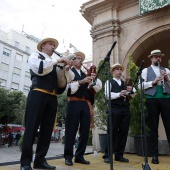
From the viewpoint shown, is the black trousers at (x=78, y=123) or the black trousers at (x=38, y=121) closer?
the black trousers at (x=38, y=121)

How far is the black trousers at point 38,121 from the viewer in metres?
2.70

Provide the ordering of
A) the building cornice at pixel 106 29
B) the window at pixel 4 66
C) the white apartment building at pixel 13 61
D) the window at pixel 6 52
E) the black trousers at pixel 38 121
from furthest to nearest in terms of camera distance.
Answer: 1. the window at pixel 6 52
2. the white apartment building at pixel 13 61
3. the window at pixel 4 66
4. the building cornice at pixel 106 29
5. the black trousers at pixel 38 121

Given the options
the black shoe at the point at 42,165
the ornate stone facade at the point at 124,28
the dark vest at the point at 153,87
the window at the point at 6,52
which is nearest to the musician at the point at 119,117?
the dark vest at the point at 153,87

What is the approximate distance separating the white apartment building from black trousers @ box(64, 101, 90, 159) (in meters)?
31.8

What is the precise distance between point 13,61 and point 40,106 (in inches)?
1392

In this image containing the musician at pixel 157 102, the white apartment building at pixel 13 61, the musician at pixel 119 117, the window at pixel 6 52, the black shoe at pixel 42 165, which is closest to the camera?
the black shoe at pixel 42 165

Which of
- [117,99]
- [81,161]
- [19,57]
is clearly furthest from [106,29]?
[19,57]

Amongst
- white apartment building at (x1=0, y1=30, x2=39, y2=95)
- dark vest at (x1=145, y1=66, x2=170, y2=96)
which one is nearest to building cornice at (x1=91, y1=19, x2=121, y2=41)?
dark vest at (x1=145, y1=66, x2=170, y2=96)

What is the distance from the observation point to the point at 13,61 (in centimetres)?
3588

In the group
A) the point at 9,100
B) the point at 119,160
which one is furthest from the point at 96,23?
the point at 9,100

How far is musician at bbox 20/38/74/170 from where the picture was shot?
2.75 meters

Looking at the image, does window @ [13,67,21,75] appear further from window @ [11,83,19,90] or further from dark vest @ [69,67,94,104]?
dark vest @ [69,67,94,104]

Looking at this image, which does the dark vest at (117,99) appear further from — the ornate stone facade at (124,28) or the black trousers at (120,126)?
the ornate stone facade at (124,28)

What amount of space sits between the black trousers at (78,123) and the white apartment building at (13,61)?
31.8 metres
